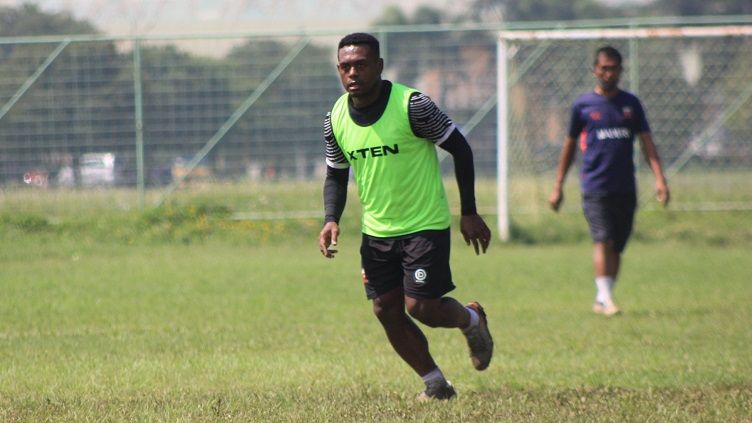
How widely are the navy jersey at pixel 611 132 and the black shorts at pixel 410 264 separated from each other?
4.77 metres

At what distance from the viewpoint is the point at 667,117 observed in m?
20.7

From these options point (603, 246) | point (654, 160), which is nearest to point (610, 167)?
point (654, 160)

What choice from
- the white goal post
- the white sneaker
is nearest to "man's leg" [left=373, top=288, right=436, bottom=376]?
the white sneaker

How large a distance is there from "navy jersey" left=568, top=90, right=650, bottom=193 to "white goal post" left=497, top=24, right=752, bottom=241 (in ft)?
19.6

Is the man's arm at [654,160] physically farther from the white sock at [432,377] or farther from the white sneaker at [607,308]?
the white sock at [432,377]

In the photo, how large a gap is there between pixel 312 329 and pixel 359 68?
427cm

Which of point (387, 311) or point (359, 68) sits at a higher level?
point (359, 68)

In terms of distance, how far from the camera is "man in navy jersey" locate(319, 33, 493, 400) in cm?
688

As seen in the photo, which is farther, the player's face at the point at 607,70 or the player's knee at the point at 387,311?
the player's face at the point at 607,70

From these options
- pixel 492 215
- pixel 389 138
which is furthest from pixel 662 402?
pixel 492 215

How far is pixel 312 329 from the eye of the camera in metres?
10.7

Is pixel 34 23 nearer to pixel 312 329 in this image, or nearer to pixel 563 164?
pixel 563 164

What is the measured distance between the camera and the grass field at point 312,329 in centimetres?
714

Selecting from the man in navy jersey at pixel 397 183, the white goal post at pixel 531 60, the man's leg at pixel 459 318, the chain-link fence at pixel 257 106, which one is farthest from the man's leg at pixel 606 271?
the chain-link fence at pixel 257 106
